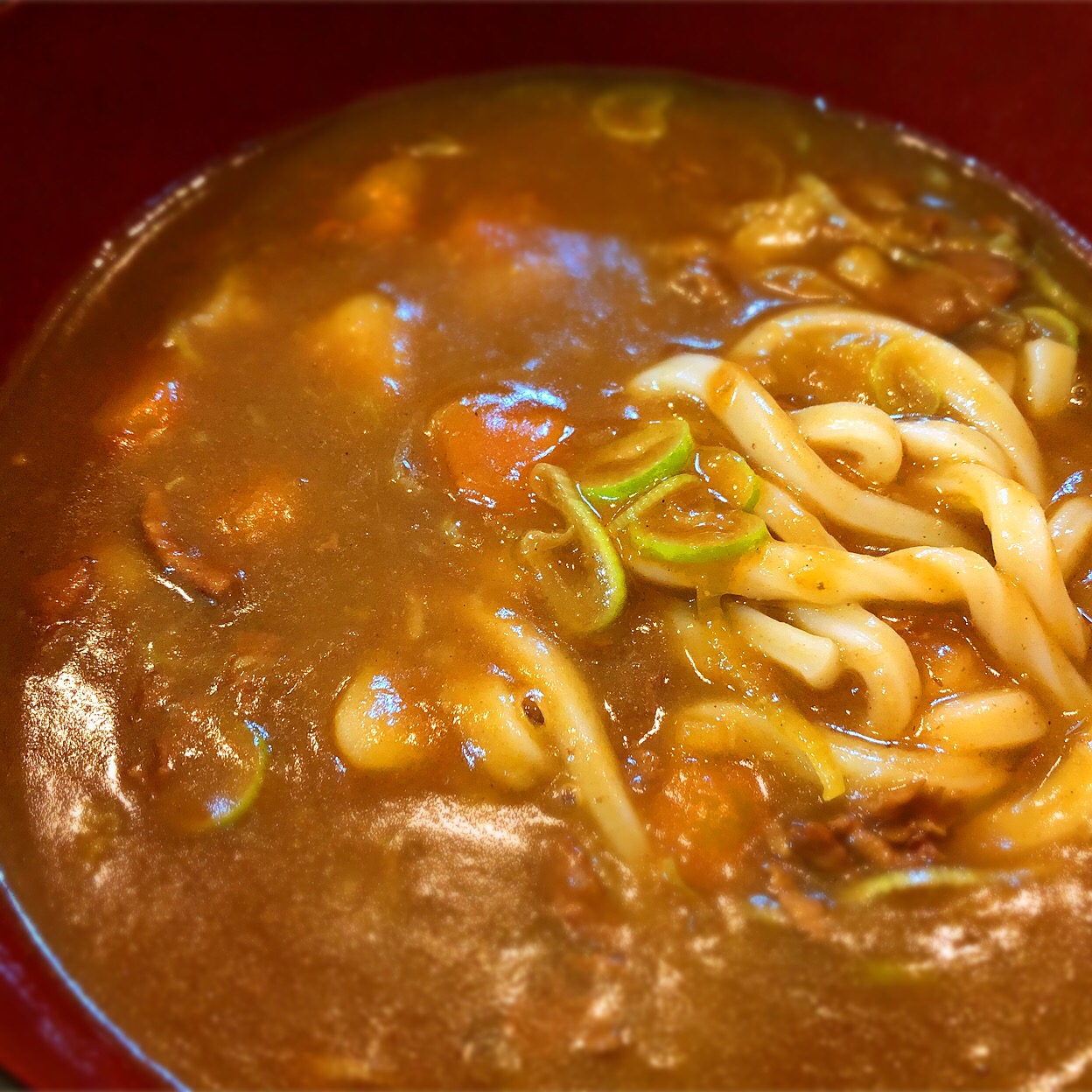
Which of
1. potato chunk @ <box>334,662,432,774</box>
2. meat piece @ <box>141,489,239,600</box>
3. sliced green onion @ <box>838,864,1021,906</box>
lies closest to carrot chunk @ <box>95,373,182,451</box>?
meat piece @ <box>141,489,239,600</box>

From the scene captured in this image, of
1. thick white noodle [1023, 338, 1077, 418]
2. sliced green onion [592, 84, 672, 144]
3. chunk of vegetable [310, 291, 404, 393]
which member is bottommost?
thick white noodle [1023, 338, 1077, 418]

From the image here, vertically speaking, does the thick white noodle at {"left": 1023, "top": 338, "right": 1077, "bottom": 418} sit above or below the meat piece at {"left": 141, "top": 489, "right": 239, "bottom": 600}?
below

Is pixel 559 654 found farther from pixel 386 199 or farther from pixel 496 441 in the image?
pixel 386 199

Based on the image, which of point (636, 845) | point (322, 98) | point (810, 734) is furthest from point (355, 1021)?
point (322, 98)

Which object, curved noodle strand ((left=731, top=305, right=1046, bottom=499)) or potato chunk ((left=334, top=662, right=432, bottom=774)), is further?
curved noodle strand ((left=731, top=305, right=1046, bottom=499))

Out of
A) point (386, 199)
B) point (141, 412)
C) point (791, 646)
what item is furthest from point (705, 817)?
point (386, 199)

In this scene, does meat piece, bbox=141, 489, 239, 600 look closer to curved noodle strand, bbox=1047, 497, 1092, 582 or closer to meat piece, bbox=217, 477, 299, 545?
meat piece, bbox=217, 477, 299, 545
